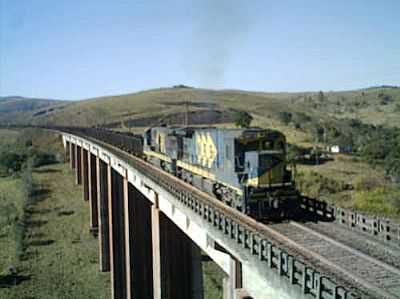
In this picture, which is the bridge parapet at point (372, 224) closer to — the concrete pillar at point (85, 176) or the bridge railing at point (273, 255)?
the bridge railing at point (273, 255)

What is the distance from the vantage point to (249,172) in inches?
851

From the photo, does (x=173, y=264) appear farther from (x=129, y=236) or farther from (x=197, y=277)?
(x=129, y=236)

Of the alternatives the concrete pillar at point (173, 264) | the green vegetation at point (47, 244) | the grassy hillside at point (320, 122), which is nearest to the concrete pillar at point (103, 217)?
the green vegetation at point (47, 244)

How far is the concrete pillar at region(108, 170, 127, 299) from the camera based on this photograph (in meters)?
40.2

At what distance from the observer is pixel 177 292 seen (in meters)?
26.3

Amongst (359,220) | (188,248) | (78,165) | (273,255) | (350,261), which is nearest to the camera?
(273,255)

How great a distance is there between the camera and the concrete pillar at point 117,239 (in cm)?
4022

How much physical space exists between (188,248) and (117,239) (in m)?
16.8

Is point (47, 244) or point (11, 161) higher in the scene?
point (11, 161)

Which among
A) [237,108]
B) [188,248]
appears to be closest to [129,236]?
[188,248]

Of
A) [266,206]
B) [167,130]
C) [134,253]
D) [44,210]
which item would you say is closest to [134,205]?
[134,253]

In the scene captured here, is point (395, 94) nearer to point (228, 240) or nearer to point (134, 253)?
point (134, 253)

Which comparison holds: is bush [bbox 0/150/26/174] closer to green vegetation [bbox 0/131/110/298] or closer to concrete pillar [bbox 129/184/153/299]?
green vegetation [bbox 0/131/110/298]

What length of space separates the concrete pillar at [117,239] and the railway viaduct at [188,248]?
8 centimetres
